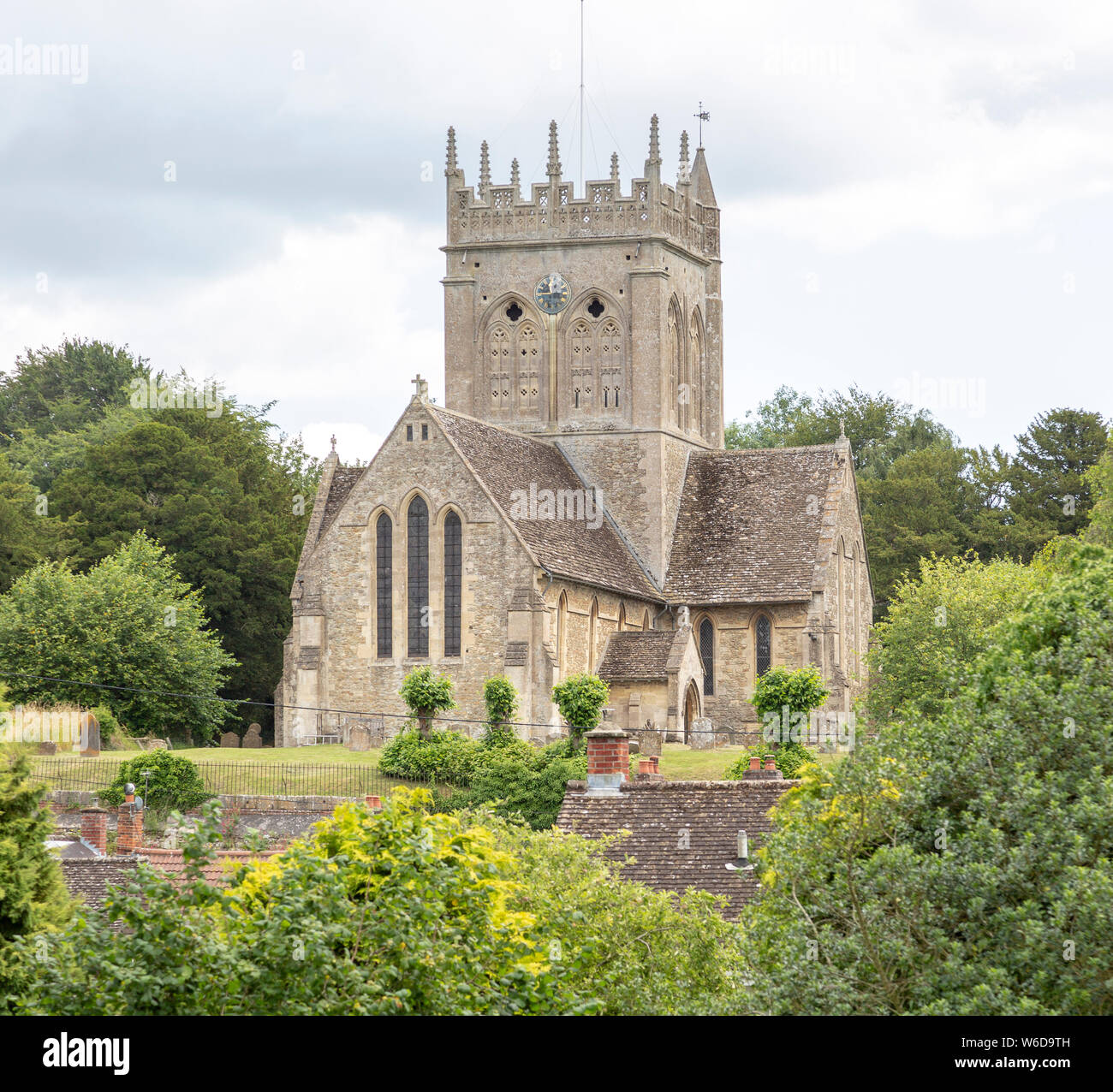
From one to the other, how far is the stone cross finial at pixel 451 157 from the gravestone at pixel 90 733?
2379 cm

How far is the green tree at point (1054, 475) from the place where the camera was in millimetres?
80125

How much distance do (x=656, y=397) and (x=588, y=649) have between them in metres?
10.6

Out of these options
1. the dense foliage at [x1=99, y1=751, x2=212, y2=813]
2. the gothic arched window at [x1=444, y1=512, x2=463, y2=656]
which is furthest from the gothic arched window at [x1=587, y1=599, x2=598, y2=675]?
the dense foliage at [x1=99, y1=751, x2=212, y2=813]

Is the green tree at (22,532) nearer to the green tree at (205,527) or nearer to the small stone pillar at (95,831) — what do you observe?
the green tree at (205,527)

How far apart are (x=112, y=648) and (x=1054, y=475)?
4253 centimetres

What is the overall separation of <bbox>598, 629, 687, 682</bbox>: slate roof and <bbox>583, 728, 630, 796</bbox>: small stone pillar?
79.4 ft

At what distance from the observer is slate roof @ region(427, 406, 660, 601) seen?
54.9 meters

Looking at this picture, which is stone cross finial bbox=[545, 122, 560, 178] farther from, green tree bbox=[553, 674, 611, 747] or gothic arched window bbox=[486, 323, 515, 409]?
green tree bbox=[553, 674, 611, 747]

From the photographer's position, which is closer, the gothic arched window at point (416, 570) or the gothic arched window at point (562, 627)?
the gothic arched window at point (562, 627)

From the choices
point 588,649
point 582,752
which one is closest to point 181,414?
point 588,649

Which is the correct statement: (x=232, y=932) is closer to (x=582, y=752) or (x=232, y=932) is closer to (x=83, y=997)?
(x=83, y=997)

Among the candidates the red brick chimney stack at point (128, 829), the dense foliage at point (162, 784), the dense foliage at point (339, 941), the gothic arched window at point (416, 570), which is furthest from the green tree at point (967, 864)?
the gothic arched window at point (416, 570)

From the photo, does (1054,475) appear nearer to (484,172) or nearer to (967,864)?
(484,172)

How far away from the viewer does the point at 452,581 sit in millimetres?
54312
